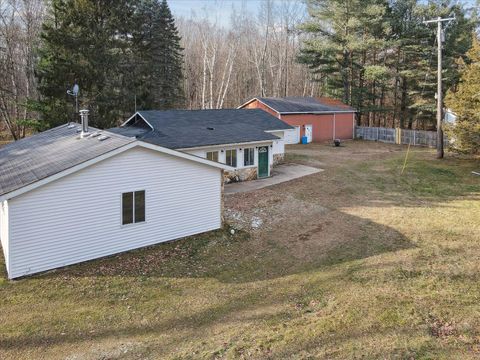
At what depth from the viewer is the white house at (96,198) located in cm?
1046

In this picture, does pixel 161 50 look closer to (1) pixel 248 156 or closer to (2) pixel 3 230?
(1) pixel 248 156

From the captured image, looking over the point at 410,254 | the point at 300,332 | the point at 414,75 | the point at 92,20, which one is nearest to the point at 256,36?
the point at 414,75

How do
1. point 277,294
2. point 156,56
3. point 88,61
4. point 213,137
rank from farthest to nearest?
point 156,56 < point 88,61 < point 213,137 < point 277,294

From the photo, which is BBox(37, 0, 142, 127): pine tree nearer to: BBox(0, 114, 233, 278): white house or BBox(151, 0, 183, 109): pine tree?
BBox(151, 0, 183, 109): pine tree

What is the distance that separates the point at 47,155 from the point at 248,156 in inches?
447

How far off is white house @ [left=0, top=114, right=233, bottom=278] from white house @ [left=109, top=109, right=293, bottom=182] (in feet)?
17.6

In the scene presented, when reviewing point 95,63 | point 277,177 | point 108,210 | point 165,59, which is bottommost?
point 108,210

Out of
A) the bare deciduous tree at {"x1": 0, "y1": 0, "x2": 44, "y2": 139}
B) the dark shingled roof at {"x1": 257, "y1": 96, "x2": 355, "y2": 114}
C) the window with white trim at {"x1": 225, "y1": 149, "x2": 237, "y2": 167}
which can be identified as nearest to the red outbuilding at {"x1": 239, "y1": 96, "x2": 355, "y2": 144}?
the dark shingled roof at {"x1": 257, "y1": 96, "x2": 355, "y2": 114}

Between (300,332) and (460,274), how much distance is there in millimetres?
5520

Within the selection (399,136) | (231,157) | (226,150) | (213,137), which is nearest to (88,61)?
(213,137)

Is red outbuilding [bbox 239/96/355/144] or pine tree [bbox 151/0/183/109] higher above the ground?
pine tree [bbox 151/0/183/109]

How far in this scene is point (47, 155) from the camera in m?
12.8

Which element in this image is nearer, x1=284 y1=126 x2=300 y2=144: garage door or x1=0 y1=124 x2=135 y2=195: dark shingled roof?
x1=0 y1=124 x2=135 y2=195: dark shingled roof

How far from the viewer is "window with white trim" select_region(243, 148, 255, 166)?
71.3ft
